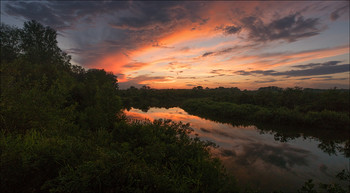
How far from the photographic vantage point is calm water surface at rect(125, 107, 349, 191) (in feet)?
36.8

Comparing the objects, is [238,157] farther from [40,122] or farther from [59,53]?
[59,53]

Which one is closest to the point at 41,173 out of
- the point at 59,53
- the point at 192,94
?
the point at 59,53

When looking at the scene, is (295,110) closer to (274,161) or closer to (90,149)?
(274,161)

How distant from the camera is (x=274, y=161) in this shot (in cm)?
1395

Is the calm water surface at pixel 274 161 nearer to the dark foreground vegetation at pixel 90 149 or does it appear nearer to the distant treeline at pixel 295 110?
the dark foreground vegetation at pixel 90 149

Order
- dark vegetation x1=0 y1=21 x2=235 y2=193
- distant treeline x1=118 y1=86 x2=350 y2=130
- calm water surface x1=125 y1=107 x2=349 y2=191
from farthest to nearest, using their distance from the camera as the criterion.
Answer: distant treeline x1=118 y1=86 x2=350 y2=130 < calm water surface x1=125 y1=107 x2=349 y2=191 < dark vegetation x1=0 y1=21 x2=235 y2=193

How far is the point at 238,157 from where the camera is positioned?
1470 cm

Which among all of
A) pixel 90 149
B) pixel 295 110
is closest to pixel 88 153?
pixel 90 149

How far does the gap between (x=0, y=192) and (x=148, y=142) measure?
750 cm

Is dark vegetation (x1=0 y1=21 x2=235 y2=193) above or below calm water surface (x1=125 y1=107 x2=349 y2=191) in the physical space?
above

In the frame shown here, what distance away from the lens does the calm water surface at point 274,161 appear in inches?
442

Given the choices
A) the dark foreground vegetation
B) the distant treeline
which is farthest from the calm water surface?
the distant treeline

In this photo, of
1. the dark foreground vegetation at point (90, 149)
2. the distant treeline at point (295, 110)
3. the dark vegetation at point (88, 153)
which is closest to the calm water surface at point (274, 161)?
the dark foreground vegetation at point (90, 149)

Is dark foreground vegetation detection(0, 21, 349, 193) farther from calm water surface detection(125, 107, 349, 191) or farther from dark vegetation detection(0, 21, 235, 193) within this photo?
calm water surface detection(125, 107, 349, 191)
